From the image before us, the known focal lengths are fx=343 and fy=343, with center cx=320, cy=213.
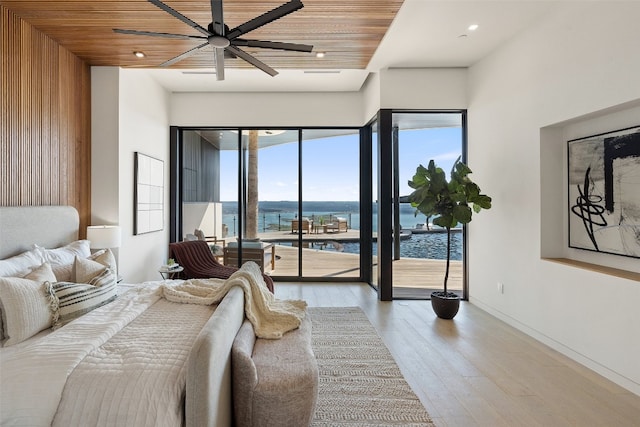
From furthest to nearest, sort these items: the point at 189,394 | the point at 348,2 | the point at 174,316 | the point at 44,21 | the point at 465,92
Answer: the point at 465,92 < the point at 44,21 < the point at 348,2 < the point at 174,316 < the point at 189,394

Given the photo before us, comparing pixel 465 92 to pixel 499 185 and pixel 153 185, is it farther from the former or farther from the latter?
pixel 153 185

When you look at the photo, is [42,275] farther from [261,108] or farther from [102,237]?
[261,108]

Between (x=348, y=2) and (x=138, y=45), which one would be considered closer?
(x=348, y=2)

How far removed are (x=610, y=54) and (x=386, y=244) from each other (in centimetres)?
306

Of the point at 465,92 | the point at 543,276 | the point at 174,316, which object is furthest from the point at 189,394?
the point at 465,92

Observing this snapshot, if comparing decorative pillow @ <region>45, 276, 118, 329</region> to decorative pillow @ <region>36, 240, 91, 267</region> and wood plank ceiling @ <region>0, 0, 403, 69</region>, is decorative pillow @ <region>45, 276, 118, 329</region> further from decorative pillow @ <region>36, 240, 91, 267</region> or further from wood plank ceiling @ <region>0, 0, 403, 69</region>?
wood plank ceiling @ <region>0, 0, 403, 69</region>

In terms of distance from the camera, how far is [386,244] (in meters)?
4.87

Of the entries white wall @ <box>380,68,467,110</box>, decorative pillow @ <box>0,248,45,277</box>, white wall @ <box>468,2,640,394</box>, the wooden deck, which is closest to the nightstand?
decorative pillow @ <box>0,248,45,277</box>

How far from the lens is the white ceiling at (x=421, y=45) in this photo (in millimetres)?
3307

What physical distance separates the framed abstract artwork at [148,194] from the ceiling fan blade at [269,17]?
2.86 m

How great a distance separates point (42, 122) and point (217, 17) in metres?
2.43

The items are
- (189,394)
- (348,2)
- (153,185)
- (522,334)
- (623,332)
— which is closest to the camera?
(189,394)

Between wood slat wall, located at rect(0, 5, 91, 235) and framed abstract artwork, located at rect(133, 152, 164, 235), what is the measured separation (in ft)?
1.89

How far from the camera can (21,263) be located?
2.65 metres
